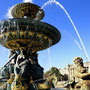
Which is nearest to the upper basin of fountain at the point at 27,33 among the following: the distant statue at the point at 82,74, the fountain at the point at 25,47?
the fountain at the point at 25,47

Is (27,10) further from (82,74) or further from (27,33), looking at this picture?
(82,74)

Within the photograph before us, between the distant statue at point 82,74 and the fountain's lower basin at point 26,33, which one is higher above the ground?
the fountain's lower basin at point 26,33

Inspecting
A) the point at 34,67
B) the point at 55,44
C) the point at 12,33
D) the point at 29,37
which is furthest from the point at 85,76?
the point at 55,44

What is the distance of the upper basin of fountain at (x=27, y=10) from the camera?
862cm

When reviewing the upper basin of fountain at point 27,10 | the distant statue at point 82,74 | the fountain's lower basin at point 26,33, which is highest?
the upper basin of fountain at point 27,10

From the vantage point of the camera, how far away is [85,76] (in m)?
4.27

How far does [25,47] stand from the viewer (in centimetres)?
764

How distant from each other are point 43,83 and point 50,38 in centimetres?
258

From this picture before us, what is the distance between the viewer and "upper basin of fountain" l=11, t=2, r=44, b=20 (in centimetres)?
862

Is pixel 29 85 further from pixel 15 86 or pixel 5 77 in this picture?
pixel 5 77

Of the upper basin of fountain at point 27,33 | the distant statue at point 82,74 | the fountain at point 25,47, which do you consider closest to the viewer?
the distant statue at point 82,74

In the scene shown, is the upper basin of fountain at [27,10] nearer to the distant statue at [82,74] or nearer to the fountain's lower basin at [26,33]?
the fountain's lower basin at [26,33]

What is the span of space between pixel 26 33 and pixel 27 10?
90.4 inches

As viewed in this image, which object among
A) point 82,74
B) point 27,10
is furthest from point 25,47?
point 82,74
